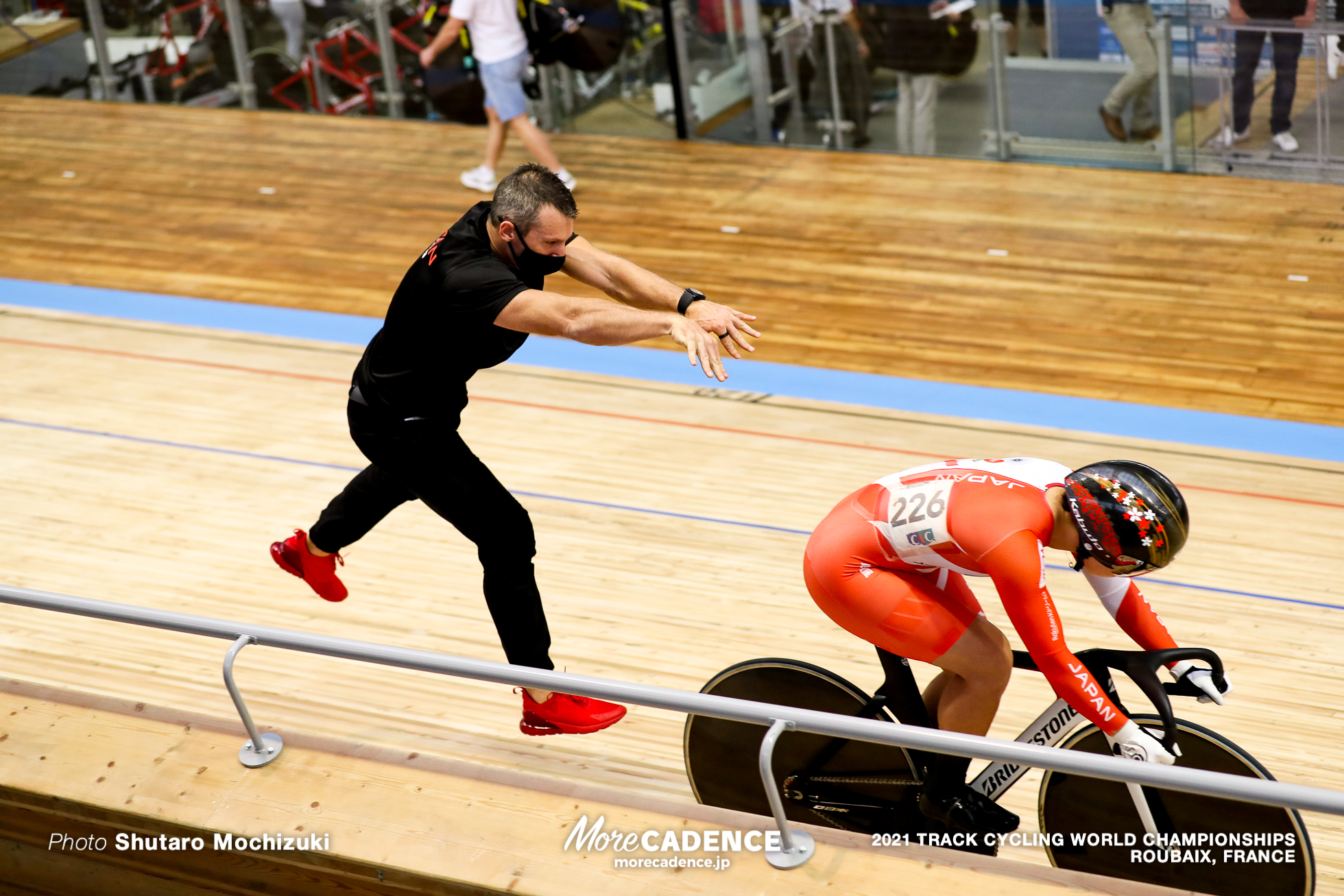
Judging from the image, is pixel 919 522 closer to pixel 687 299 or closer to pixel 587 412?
pixel 687 299

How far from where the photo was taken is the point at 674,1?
802cm

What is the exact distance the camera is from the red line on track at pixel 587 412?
14.6ft

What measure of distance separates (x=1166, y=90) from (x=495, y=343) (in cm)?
517

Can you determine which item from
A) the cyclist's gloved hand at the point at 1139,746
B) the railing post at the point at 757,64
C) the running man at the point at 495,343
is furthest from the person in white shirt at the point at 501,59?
the cyclist's gloved hand at the point at 1139,746

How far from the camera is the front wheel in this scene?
7.64 ft

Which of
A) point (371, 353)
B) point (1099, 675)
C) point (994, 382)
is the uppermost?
point (371, 353)

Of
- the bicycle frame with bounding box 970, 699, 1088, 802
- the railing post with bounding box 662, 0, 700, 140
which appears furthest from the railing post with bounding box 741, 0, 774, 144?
the bicycle frame with bounding box 970, 699, 1088, 802

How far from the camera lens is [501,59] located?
7.33 meters

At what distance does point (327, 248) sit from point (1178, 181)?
4.46m

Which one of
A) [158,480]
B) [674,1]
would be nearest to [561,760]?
[158,480]

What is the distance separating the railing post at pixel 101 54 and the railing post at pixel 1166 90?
290 inches

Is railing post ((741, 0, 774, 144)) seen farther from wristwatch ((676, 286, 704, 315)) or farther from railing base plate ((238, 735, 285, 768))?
railing base plate ((238, 735, 285, 768))

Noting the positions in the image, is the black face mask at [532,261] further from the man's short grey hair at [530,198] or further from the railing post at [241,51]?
the railing post at [241,51]

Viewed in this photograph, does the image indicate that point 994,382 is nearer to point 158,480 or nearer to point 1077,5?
point 1077,5
